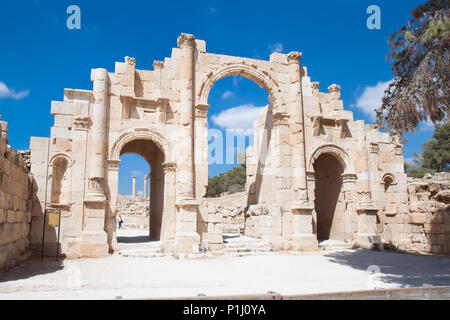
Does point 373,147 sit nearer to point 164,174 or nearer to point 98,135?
point 164,174

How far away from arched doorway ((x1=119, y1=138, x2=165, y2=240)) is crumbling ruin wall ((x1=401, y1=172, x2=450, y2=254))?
374 inches

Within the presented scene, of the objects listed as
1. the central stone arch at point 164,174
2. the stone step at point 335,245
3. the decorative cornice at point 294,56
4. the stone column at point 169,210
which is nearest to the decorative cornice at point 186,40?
the central stone arch at point 164,174

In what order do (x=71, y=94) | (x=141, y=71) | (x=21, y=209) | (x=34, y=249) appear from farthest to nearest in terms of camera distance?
(x=141, y=71), (x=71, y=94), (x=34, y=249), (x=21, y=209)

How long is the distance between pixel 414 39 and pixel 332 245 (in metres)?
8.02

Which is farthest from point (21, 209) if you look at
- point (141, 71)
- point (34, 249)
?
point (141, 71)

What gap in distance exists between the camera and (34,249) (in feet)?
33.8

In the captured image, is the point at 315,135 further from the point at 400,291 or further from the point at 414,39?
the point at 400,291

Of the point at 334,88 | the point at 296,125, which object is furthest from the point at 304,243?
the point at 334,88

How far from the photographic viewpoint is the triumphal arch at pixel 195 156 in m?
10.9

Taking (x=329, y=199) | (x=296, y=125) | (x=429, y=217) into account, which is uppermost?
(x=296, y=125)

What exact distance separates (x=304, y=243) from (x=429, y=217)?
4782 millimetres

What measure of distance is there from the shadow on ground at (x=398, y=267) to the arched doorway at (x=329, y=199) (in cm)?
249

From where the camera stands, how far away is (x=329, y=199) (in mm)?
15391

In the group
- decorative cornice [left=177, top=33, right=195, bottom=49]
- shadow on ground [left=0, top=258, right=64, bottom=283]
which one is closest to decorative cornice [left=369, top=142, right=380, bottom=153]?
decorative cornice [left=177, top=33, right=195, bottom=49]
